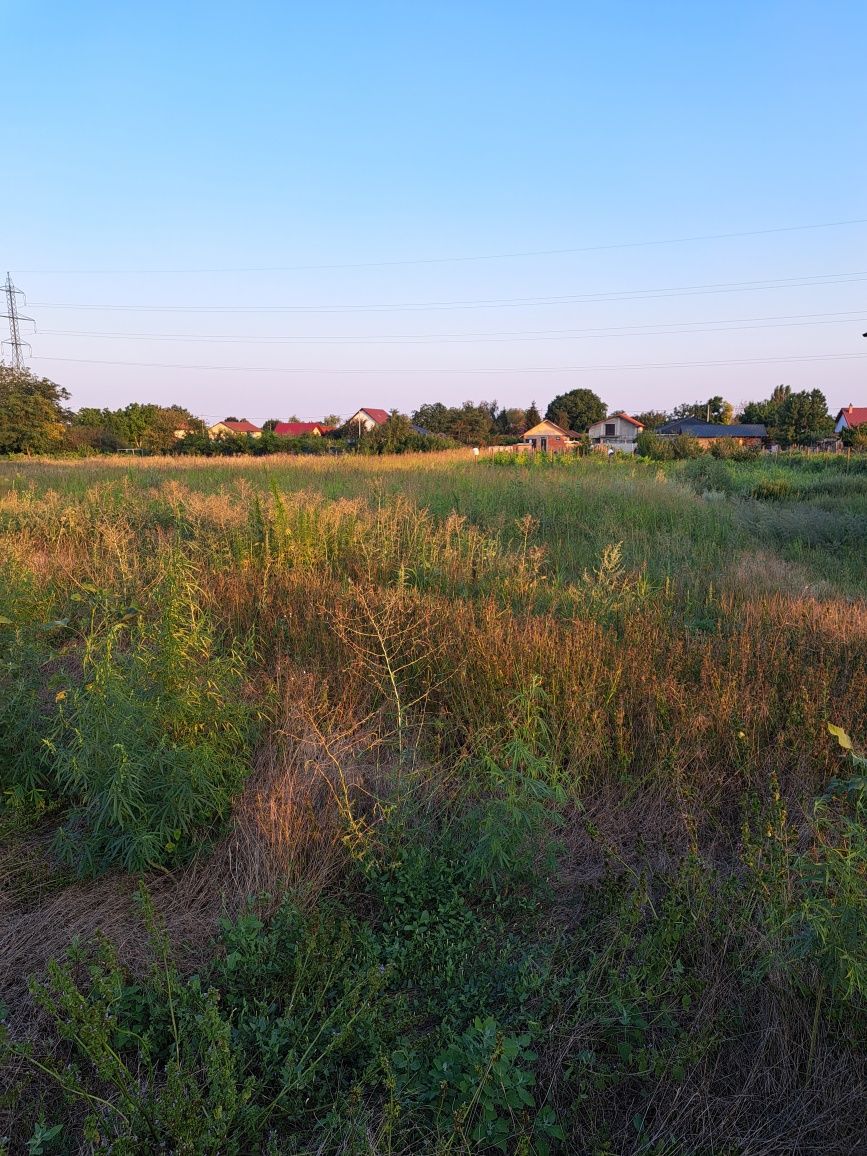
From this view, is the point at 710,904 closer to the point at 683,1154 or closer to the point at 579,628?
the point at 683,1154

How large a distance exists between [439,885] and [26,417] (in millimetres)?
48602

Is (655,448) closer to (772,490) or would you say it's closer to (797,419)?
(772,490)

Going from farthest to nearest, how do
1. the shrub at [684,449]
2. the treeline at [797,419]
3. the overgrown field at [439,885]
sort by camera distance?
the treeline at [797,419] < the shrub at [684,449] < the overgrown field at [439,885]

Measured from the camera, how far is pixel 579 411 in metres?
94.9

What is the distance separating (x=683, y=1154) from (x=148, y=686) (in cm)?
259

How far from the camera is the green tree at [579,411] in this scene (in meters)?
94.4

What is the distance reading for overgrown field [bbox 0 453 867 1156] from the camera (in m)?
1.77

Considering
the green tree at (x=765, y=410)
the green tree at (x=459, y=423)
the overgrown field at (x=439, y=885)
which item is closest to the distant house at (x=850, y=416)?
the green tree at (x=765, y=410)

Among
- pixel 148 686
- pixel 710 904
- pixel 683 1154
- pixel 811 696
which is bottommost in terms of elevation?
pixel 683 1154

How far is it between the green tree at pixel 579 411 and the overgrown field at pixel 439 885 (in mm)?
93648

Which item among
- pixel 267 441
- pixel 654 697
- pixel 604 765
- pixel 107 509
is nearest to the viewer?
pixel 604 765

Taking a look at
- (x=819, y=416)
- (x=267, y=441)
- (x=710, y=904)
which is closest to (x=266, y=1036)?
(x=710, y=904)

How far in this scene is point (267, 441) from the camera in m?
47.9

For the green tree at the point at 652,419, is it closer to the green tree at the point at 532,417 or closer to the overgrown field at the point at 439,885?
the green tree at the point at 532,417
